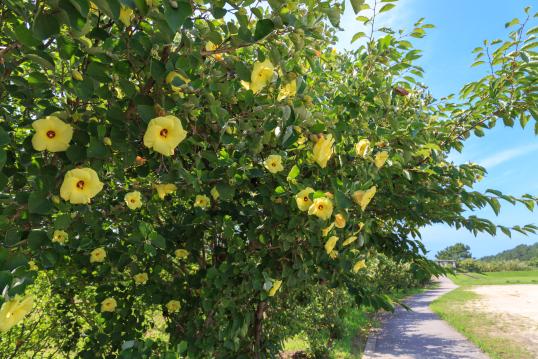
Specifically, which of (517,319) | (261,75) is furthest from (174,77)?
(517,319)

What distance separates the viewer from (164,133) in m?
1.04

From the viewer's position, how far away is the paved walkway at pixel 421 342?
645 cm

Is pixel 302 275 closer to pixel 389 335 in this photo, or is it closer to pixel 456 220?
pixel 456 220

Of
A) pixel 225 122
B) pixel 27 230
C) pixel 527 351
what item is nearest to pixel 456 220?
pixel 225 122

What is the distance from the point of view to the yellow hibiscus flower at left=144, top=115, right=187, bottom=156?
100cm

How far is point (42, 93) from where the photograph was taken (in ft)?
3.87

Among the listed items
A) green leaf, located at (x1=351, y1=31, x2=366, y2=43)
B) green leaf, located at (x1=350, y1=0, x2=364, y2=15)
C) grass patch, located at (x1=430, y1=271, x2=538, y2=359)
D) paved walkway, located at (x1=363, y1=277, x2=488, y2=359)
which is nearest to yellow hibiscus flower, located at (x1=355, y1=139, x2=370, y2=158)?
green leaf, located at (x1=350, y1=0, x2=364, y2=15)

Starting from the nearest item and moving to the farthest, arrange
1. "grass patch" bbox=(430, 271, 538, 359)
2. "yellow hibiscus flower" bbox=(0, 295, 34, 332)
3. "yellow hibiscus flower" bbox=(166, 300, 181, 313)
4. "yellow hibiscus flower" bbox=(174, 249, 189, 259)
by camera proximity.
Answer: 1. "yellow hibiscus flower" bbox=(0, 295, 34, 332)
2. "yellow hibiscus flower" bbox=(174, 249, 189, 259)
3. "yellow hibiscus flower" bbox=(166, 300, 181, 313)
4. "grass patch" bbox=(430, 271, 538, 359)

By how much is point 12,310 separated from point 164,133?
551 mm

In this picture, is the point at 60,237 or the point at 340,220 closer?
the point at 340,220

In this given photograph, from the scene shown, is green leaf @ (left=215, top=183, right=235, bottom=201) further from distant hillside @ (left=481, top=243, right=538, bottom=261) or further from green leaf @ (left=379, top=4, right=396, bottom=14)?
distant hillside @ (left=481, top=243, right=538, bottom=261)

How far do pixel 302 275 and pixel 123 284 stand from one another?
1446mm

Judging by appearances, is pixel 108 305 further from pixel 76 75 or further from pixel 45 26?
pixel 45 26

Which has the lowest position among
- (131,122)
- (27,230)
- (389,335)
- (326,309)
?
(389,335)
